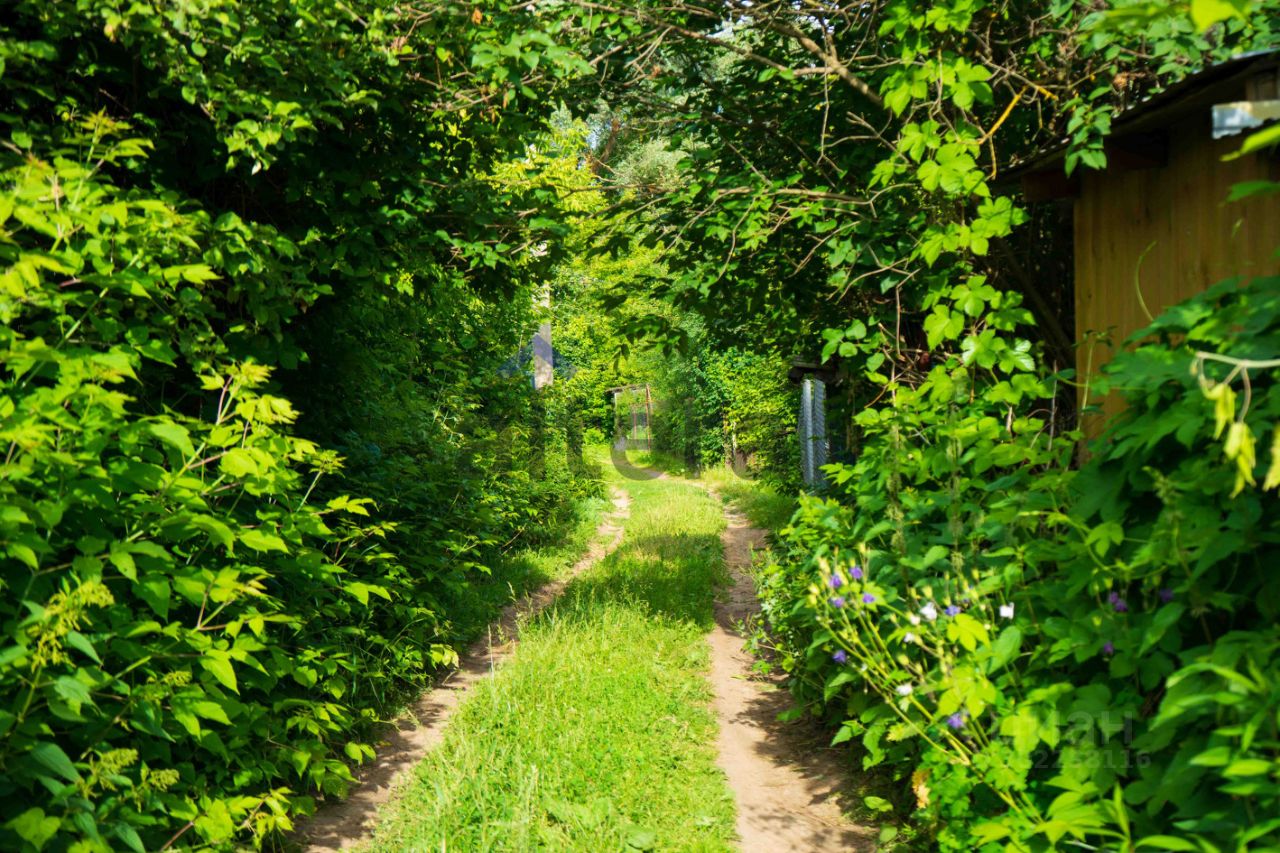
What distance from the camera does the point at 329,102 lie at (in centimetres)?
421

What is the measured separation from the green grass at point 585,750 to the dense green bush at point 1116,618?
3.74 feet

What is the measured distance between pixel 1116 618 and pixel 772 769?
2.89 meters

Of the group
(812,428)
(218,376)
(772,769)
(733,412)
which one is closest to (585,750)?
(772,769)

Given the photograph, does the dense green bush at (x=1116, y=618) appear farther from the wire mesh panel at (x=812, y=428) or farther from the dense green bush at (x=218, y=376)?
the wire mesh panel at (x=812, y=428)

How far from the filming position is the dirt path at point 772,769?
4.41 meters

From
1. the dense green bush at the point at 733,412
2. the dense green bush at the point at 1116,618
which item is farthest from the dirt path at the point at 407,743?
the dense green bush at the point at 733,412

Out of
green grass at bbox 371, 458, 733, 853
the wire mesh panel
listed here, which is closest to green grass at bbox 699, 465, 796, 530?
the wire mesh panel

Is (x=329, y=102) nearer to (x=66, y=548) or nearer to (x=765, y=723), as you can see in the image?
(x=66, y=548)

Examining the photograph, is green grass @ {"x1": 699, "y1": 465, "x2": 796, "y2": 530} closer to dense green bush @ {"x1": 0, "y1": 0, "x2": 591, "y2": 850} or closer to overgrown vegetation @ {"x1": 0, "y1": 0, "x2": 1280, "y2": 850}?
overgrown vegetation @ {"x1": 0, "y1": 0, "x2": 1280, "y2": 850}

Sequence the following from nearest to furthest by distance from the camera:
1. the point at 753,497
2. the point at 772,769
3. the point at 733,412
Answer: the point at 772,769, the point at 753,497, the point at 733,412

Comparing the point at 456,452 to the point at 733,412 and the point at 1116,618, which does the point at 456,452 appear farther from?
the point at 733,412

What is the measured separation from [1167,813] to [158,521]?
3321 mm

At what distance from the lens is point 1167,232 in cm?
427

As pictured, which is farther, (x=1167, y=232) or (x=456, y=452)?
(x=456, y=452)
